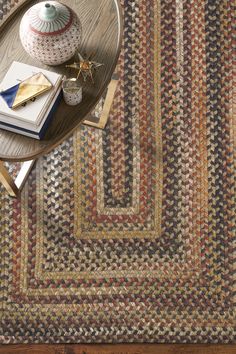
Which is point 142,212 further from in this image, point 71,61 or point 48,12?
point 48,12

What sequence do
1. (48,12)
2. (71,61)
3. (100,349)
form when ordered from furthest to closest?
(100,349), (71,61), (48,12)

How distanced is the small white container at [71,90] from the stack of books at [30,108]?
0.02 metres

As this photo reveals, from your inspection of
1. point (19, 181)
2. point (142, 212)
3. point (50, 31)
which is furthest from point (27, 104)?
point (142, 212)

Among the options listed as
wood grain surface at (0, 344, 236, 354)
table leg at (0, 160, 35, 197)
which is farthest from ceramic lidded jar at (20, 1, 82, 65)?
wood grain surface at (0, 344, 236, 354)

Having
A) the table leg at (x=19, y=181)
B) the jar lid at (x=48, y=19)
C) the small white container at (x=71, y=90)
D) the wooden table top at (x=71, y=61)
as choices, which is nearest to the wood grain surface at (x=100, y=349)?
the table leg at (x=19, y=181)

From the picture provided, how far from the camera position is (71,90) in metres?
1.08

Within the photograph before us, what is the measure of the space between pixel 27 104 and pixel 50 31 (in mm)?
148

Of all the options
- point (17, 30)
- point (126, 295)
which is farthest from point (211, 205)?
point (17, 30)

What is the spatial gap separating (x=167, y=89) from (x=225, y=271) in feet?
1.66

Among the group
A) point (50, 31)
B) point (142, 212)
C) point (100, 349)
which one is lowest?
point (100, 349)

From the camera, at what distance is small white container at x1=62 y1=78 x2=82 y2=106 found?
1.08 meters

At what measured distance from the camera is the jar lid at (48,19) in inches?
40.4

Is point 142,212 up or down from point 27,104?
down

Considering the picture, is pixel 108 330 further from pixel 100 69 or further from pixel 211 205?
pixel 100 69
